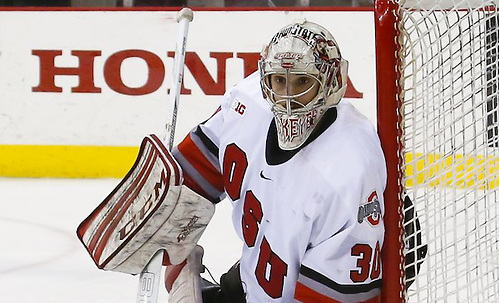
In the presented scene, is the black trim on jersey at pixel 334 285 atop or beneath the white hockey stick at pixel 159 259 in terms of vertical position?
beneath

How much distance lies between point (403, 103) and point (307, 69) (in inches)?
6.3

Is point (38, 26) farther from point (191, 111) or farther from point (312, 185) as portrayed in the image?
point (312, 185)

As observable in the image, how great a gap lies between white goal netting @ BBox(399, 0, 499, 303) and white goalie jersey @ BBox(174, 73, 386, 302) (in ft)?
0.24

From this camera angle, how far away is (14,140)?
4.62m

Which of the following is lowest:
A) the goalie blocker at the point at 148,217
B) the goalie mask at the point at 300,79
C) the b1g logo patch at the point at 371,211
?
the b1g logo patch at the point at 371,211

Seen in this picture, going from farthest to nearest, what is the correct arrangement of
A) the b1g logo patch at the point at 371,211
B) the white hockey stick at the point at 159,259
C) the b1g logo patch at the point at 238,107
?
the white hockey stick at the point at 159,259, the b1g logo patch at the point at 238,107, the b1g logo patch at the point at 371,211

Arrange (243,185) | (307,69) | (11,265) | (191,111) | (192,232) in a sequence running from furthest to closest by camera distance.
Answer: (191,111)
(11,265)
(192,232)
(243,185)
(307,69)

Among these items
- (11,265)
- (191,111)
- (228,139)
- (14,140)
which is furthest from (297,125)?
(14,140)

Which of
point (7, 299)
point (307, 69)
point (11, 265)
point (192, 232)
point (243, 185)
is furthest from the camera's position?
point (11, 265)

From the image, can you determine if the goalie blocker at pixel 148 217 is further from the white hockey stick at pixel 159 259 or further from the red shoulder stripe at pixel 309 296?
the red shoulder stripe at pixel 309 296

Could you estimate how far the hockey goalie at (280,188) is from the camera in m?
1.47

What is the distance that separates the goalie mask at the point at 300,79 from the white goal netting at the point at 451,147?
116 millimetres

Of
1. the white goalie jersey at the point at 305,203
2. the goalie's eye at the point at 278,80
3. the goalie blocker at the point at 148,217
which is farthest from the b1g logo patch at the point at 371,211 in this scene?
the goalie blocker at the point at 148,217

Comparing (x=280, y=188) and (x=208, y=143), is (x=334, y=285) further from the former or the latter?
(x=208, y=143)
